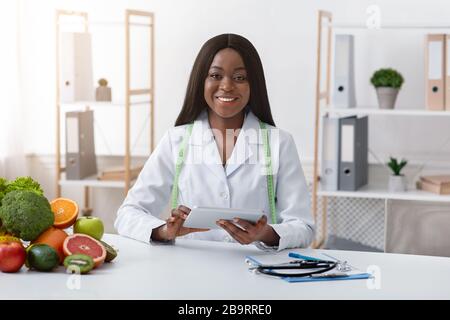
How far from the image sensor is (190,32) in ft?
12.5

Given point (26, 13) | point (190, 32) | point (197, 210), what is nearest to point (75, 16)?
point (26, 13)

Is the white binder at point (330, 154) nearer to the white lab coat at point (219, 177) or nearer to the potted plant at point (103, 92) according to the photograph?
the potted plant at point (103, 92)

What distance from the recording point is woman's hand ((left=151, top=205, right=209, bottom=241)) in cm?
188

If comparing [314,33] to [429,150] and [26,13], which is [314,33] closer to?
[429,150]

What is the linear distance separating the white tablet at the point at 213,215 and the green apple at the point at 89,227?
219mm

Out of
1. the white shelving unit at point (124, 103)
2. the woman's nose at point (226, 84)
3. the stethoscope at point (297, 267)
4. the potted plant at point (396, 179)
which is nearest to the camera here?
the stethoscope at point (297, 267)

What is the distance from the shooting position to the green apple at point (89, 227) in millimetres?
1839

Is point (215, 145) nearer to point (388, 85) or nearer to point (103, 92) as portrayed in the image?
point (388, 85)

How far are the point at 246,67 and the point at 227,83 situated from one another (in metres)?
0.07

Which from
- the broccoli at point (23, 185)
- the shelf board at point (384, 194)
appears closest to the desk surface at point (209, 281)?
the broccoli at point (23, 185)

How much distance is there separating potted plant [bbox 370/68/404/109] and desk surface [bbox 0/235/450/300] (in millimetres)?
1630

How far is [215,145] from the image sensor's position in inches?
86.7

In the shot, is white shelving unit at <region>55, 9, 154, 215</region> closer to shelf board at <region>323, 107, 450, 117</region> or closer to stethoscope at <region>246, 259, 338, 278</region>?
shelf board at <region>323, 107, 450, 117</region>
